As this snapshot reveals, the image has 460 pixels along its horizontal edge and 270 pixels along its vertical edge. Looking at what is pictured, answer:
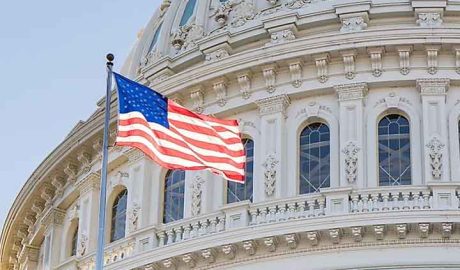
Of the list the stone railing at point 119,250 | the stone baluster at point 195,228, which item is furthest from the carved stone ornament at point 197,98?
the stone baluster at point 195,228

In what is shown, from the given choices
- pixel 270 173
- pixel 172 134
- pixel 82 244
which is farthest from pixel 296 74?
pixel 172 134

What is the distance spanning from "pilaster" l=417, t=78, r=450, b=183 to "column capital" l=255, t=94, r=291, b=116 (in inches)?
144

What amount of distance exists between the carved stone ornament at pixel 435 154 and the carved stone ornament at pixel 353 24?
4.62 meters

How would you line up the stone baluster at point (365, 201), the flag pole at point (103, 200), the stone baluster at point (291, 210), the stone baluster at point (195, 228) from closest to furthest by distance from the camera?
1. the flag pole at point (103, 200)
2. the stone baluster at point (365, 201)
3. the stone baluster at point (291, 210)
4. the stone baluster at point (195, 228)

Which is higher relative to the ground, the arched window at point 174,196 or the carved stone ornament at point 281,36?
the carved stone ornament at point 281,36

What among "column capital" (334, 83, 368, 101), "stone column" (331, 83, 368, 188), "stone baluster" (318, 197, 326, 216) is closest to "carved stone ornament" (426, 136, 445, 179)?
"stone column" (331, 83, 368, 188)

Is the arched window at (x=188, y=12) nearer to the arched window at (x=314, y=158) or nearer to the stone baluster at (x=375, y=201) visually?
the arched window at (x=314, y=158)

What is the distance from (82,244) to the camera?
1892 inches

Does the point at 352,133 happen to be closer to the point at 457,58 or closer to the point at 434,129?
the point at 434,129

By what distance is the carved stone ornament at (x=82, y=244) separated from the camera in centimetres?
4778

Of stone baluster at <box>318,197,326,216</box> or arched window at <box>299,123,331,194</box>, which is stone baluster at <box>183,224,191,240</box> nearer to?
arched window at <box>299,123,331,194</box>

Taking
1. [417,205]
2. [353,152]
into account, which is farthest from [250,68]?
[417,205]

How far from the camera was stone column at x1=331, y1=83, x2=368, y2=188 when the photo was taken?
42812 millimetres

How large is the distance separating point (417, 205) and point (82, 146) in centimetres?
1261
